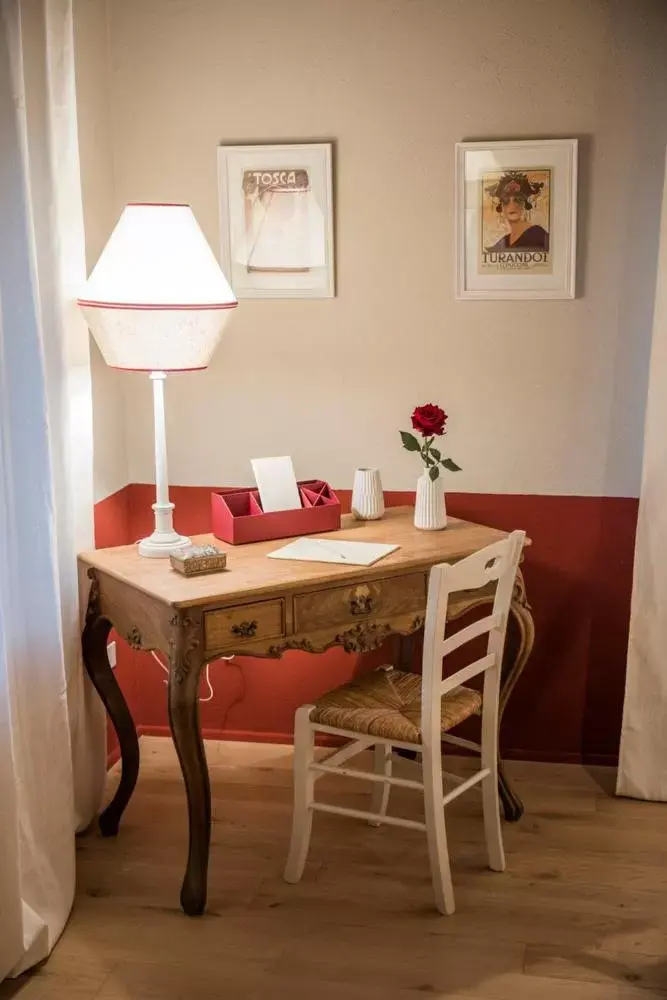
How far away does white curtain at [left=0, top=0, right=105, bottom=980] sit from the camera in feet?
8.20

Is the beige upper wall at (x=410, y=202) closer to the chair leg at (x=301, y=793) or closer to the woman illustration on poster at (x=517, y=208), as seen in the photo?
the woman illustration on poster at (x=517, y=208)

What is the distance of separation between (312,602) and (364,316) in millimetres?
984

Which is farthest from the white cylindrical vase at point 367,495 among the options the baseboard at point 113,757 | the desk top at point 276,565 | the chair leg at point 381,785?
the baseboard at point 113,757

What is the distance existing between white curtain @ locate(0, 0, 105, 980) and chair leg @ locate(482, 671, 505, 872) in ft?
3.24

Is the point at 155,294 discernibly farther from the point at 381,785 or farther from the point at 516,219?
the point at 381,785

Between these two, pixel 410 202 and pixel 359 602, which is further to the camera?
pixel 410 202

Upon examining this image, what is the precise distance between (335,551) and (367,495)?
1.10 ft

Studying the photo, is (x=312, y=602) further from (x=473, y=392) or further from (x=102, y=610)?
(x=473, y=392)

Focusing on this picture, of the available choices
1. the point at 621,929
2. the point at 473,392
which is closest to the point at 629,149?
the point at 473,392

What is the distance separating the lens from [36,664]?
8.80 ft

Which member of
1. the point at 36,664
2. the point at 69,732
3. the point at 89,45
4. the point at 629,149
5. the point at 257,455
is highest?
the point at 89,45

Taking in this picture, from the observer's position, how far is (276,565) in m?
2.93

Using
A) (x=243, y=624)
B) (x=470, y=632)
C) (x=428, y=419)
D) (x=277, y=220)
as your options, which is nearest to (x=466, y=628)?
(x=470, y=632)

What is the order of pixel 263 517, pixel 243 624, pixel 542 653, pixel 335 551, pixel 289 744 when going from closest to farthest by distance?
1. pixel 243 624
2. pixel 335 551
3. pixel 263 517
4. pixel 542 653
5. pixel 289 744
